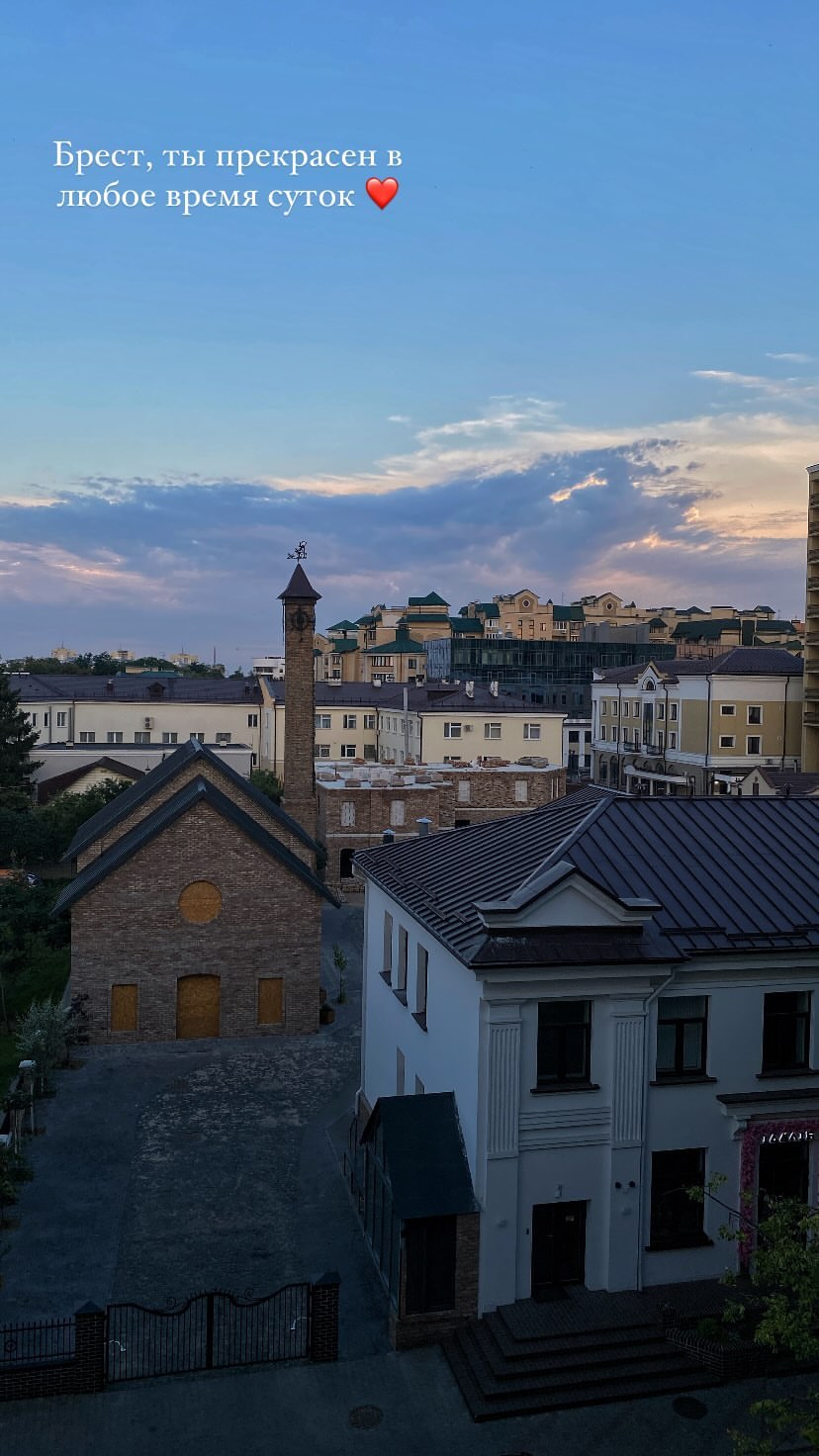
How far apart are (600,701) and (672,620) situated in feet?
237

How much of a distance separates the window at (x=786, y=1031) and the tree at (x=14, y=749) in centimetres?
5017

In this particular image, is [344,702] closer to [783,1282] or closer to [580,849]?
[580,849]

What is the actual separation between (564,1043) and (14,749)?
54.0m

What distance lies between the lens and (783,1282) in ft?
35.5

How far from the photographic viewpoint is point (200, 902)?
27.9 metres

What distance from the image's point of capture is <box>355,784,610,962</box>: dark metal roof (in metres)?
15.9

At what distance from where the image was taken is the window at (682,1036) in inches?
602

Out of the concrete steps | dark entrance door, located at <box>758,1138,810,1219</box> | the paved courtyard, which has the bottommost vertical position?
the paved courtyard

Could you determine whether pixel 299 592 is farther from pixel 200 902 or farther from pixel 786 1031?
pixel 786 1031

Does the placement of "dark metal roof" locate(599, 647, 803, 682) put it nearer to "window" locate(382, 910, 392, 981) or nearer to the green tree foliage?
the green tree foliage

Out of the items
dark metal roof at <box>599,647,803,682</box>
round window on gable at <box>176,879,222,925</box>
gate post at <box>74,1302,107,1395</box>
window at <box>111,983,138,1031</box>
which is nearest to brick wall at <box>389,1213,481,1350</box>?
gate post at <box>74,1302,107,1395</box>

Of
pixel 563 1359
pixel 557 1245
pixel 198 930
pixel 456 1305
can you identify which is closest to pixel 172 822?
pixel 198 930

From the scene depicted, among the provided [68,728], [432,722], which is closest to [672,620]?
[432,722]

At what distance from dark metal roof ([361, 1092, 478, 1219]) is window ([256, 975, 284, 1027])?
13019mm
